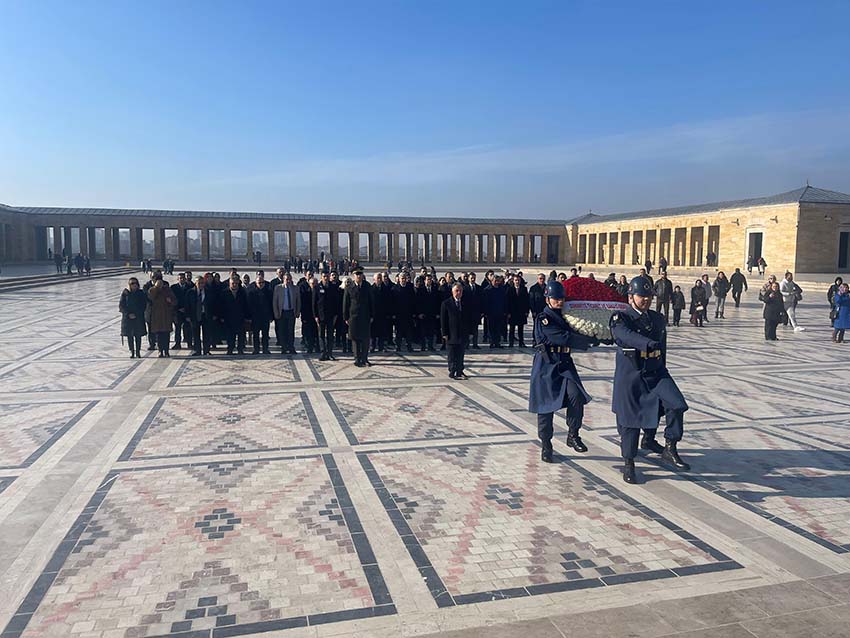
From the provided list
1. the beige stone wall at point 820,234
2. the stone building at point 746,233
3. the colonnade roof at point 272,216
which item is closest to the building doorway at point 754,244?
the stone building at point 746,233

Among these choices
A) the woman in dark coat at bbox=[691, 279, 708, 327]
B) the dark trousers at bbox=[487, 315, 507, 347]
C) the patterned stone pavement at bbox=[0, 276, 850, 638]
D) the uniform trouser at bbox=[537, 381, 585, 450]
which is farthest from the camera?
the woman in dark coat at bbox=[691, 279, 708, 327]

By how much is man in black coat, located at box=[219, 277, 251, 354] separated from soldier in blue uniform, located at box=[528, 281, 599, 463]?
24.6 ft

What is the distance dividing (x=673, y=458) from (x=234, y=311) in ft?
28.0

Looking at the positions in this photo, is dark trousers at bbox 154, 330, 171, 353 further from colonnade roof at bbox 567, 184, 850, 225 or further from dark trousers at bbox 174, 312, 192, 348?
colonnade roof at bbox 567, 184, 850, 225

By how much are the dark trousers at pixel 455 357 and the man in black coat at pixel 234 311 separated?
440 cm

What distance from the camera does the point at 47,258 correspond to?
52.6m

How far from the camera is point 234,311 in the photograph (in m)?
11.7

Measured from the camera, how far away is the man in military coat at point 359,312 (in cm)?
1047

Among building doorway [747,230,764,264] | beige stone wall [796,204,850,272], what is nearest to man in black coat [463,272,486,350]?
beige stone wall [796,204,850,272]

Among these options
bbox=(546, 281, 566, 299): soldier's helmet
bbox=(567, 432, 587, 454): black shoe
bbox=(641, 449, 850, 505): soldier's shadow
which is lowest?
bbox=(641, 449, 850, 505): soldier's shadow

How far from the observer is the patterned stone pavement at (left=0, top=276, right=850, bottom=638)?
3.27 metres

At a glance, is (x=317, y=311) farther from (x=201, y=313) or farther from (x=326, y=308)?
(x=201, y=313)

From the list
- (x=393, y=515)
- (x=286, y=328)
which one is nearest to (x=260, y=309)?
(x=286, y=328)

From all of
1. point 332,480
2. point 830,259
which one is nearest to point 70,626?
point 332,480
